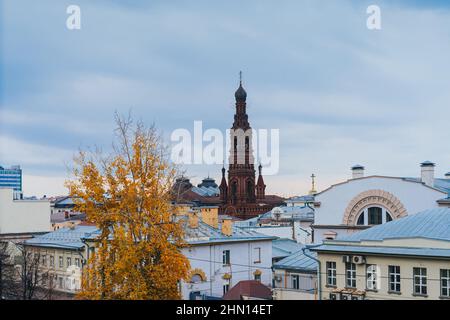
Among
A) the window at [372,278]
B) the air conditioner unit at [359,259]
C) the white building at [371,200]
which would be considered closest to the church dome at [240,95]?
the white building at [371,200]

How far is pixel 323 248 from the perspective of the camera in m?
19.3

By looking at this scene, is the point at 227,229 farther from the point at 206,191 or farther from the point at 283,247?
the point at 206,191

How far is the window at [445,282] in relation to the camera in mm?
16141

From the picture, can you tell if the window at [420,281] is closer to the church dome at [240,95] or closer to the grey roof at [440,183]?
the grey roof at [440,183]

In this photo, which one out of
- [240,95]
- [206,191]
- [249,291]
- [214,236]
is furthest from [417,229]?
[206,191]

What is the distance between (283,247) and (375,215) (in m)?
4.55

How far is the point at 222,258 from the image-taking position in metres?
25.0

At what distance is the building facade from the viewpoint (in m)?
16.5

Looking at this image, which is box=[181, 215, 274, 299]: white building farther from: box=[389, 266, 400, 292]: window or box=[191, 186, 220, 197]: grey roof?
box=[191, 186, 220, 197]: grey roof

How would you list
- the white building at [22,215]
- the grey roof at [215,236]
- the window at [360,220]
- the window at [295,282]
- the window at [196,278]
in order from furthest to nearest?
the white building at [22,215] → the window at [360,220] → the grey roof at [215,236] → the window at [196,278] → the window at [295,282]

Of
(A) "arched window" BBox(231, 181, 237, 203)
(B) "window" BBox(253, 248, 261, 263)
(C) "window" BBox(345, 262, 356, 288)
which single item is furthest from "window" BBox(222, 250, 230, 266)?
(A) "arched window" BBox(231, 181, 237, 203)
